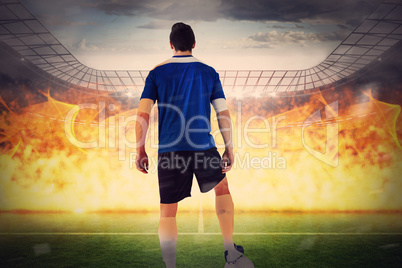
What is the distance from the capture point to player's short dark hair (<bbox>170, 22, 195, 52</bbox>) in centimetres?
241

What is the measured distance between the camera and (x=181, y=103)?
7.54 ft

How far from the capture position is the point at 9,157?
Result: 6.40 m

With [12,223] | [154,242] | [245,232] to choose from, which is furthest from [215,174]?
[12,223]

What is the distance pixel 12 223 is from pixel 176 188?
4.28 m

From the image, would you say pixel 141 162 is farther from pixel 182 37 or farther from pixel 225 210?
pixel 182 37

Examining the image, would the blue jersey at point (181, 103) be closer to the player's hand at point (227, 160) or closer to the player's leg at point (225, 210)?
the player's hand at point (227, 160)

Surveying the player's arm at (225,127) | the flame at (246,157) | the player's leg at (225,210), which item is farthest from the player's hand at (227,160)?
the flame at (246,157)

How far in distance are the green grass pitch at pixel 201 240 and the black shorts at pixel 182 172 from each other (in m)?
1.11

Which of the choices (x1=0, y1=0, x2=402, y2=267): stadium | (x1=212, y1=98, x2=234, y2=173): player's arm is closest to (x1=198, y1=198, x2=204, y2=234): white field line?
(x1=0, y1=0, x2=402, y2=267): stadium

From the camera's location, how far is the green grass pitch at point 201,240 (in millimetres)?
3070

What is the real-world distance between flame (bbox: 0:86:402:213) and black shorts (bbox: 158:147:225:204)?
4.19 meters

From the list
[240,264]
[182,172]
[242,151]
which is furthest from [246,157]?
[182,172]

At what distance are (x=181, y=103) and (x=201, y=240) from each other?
2258 millimetres

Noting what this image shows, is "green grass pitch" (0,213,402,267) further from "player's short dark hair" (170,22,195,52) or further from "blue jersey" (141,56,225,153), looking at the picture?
"player's short dark hair" (170,22,195,52)
